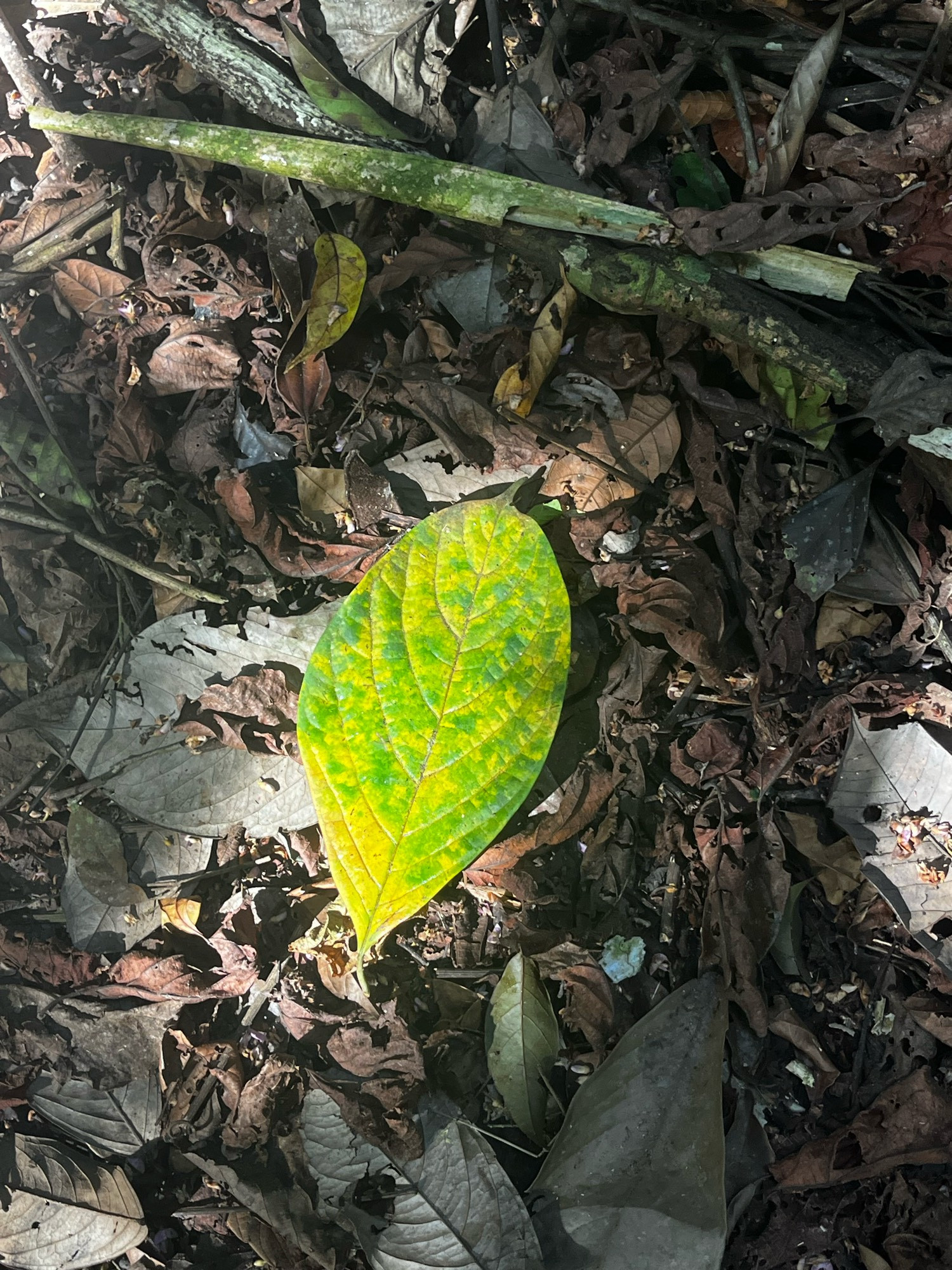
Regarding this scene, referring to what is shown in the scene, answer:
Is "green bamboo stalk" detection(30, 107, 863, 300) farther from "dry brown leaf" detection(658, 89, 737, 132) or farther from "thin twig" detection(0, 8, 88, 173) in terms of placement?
"dry brown leaf" detection(658, 89, 737, 132)

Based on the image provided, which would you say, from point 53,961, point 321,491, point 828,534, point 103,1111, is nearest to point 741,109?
point 828,534

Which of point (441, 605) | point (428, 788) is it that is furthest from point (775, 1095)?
point (441, 605)

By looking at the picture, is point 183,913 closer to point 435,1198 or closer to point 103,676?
point 103,676

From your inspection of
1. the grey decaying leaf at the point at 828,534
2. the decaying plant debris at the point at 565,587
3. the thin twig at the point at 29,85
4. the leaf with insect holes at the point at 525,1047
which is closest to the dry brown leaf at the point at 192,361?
the decaying plant debris at the point at 565,587

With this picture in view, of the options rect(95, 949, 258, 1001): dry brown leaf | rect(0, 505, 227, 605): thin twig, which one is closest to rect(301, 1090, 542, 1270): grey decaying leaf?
rect(95, 949, 258, 1001): dry brown leaf

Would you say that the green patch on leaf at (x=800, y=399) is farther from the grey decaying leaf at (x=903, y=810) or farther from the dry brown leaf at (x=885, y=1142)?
the dry brown leaf at (x=885, y=1142)

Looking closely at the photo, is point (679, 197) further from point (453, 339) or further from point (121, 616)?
point (121, 616)
